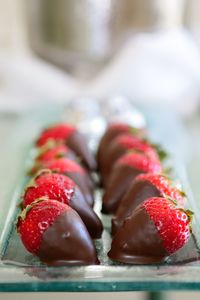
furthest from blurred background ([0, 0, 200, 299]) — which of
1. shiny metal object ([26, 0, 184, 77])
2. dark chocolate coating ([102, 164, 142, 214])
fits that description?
dark chocolate coating ([102, 164, 142, 214])

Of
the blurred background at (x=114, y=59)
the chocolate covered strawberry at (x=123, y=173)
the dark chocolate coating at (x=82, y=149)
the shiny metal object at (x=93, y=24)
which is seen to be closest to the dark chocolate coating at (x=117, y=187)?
the chocolate covered strawberry at (x=123, y=173)

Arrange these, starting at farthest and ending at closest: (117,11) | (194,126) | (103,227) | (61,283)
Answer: (117,11)
(194,126)
(103,227)
(61,283)

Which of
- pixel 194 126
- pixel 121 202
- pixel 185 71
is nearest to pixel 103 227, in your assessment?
pixel 121 202

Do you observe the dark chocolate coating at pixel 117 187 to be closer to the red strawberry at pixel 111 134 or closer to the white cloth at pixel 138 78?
the red strawberry at pixel 111 134

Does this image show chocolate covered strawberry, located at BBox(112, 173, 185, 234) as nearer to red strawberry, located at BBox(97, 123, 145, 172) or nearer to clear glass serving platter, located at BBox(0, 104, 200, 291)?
clear glass serving platter, located at BBox(0, 104, 200, 291)

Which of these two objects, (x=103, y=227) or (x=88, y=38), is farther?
(x=88, y=38)

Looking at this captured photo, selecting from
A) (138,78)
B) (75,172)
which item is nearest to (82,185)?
(75,172)

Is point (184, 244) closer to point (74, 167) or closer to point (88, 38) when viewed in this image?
point (74, 167)
